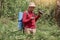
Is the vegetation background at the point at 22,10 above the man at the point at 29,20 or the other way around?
the other way around

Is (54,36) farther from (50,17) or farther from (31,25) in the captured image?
(50,17)

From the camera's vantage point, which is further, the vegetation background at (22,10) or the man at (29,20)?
the vegetation background at (22,10)

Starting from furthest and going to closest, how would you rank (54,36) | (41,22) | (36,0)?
(36,0)
(41,22)
(54,36)

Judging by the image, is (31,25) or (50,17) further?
(50,17)

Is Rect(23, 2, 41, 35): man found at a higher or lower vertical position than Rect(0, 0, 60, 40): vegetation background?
higher

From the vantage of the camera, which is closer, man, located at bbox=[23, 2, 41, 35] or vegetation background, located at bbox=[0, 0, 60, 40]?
man, located at bbox=[23, 2, 41, 35]

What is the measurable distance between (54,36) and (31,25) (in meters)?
0.91

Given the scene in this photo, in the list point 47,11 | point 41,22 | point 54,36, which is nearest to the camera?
point 54,36

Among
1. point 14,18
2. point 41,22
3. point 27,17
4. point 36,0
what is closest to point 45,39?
point 27,17

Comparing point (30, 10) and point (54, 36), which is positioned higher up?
point (30, 10)

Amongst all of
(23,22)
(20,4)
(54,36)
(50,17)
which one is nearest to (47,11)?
(50,17)

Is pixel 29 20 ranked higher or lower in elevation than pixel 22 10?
higher

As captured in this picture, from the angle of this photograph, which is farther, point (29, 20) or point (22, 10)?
point (22, 10)

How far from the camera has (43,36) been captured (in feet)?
24.7
